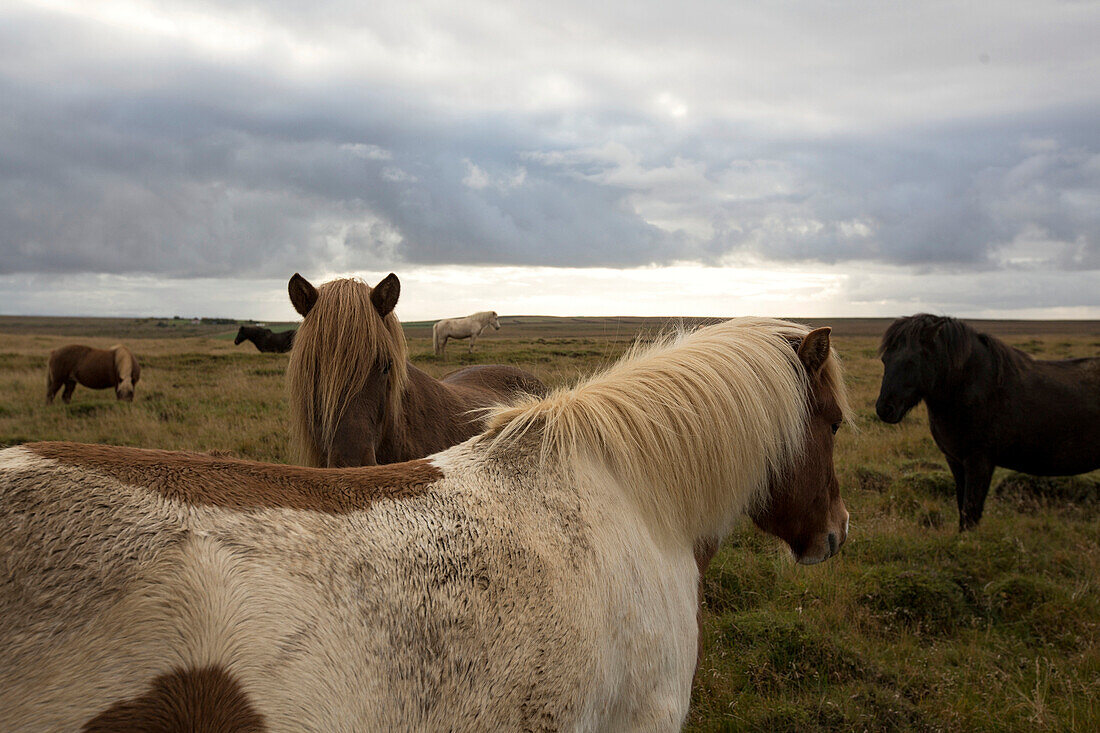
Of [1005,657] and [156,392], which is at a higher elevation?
[156,392]

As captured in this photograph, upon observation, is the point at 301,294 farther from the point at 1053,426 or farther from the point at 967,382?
the point at 1053,426

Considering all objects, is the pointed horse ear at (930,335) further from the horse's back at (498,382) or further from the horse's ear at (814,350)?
the horse's ear at (814,350)

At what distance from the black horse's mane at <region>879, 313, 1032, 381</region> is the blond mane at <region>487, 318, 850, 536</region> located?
4984 mm

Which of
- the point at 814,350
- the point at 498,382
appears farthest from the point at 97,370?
the point at 814,350

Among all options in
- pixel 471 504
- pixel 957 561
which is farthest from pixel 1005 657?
pixel 471 504

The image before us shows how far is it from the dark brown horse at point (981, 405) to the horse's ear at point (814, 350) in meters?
4.87

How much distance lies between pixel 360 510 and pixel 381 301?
2368mm

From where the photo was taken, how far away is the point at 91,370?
43.6 ft

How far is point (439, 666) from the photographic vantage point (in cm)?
150

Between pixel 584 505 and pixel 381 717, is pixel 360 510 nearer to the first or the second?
pixel 381 717

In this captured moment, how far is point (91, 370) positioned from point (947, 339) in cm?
1583

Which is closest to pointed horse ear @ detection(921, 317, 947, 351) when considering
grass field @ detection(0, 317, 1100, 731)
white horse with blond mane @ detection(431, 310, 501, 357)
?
grass field @ detection(0, 317, 1100, 731)

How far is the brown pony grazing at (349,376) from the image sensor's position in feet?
11.4

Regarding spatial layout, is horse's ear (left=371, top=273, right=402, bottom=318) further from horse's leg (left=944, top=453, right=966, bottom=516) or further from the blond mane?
horse's leg (left=944, top=453, right=966, bottom=516)
